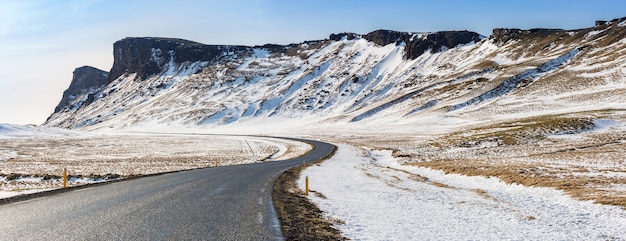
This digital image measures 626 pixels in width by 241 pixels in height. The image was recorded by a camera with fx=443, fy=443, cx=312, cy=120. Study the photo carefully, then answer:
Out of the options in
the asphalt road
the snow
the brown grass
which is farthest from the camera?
the snow

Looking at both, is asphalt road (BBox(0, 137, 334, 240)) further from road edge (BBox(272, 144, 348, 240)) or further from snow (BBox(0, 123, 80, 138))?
snow (BBox(0, 123, 80, 138))

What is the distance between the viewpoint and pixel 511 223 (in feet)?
43.9

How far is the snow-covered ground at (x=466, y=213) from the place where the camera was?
11.9 metres

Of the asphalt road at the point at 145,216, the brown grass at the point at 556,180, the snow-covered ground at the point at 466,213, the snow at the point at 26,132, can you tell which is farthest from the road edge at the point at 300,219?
the snow at the point at 26,132

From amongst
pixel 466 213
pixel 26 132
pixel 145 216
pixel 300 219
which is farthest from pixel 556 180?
pixel 26 132

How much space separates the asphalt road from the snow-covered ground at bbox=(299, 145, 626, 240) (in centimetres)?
272

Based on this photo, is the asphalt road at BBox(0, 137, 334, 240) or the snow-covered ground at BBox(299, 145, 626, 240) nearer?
the asphalt road at BBox(0, 137, 334, 240)

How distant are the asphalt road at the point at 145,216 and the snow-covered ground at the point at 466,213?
107 inches

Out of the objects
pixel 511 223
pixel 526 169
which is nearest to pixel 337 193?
pixel 511 223

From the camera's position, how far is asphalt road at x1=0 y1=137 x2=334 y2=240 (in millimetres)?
10953

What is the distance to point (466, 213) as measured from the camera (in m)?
15.2

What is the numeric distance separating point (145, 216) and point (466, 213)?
34.4ft

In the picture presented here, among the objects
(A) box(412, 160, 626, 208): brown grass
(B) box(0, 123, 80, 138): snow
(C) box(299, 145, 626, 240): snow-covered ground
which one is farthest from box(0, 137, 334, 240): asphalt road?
(B) box(0, 123, 80, 138): snow

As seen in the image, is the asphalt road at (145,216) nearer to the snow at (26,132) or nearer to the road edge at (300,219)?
the road edge at (300,219)
